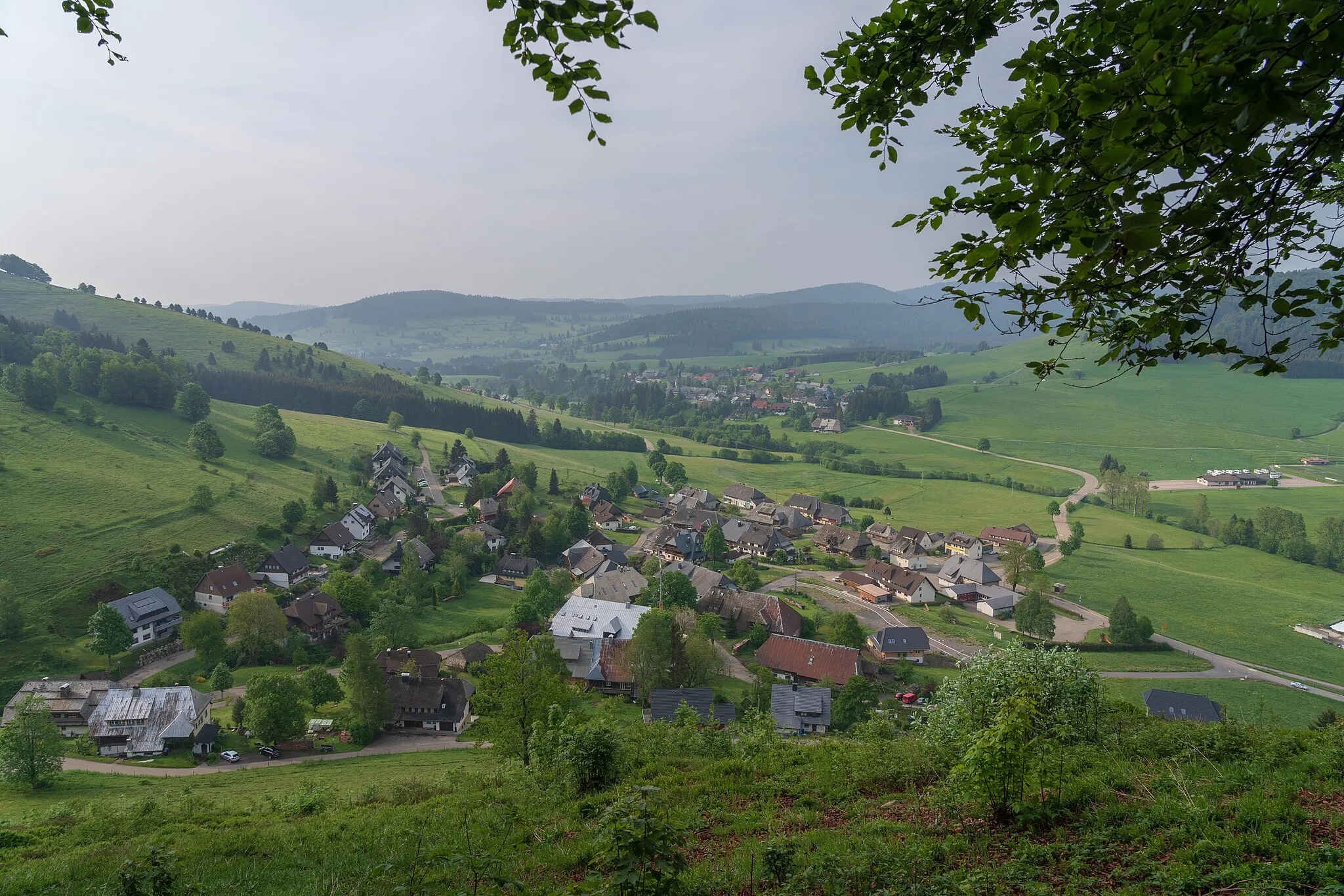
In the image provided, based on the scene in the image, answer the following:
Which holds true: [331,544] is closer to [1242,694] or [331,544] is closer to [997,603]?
[997,603]

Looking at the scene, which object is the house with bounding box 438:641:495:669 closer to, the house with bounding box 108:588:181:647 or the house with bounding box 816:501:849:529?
the house with bounding box 108:588:181:647

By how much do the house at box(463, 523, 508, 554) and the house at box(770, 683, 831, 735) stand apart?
36.6m

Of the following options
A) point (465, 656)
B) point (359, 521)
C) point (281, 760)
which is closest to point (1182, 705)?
point (465, 656)

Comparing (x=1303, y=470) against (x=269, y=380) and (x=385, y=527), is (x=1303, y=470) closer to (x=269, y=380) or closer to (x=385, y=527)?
(x=385, y=527)

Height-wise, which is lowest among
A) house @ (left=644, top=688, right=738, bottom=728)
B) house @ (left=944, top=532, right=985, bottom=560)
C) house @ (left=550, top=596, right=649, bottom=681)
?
house @ (left=550, top=596, right=649, bottom=681)

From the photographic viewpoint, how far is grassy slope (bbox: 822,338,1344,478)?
10362 cm

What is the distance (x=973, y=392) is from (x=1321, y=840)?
161896 mm

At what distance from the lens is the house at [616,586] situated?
159 feet

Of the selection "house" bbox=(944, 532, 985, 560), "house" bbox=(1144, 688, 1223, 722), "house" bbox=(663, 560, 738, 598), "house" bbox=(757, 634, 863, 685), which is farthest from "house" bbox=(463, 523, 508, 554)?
"house" bbox=(1144, 688, 1223, 722)

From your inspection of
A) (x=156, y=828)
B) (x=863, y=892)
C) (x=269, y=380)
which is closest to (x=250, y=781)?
(x=156, y=828)

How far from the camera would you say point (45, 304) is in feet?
418

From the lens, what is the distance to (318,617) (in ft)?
140

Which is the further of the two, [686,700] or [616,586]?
[616,586]

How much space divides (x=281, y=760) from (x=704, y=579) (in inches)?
1191
